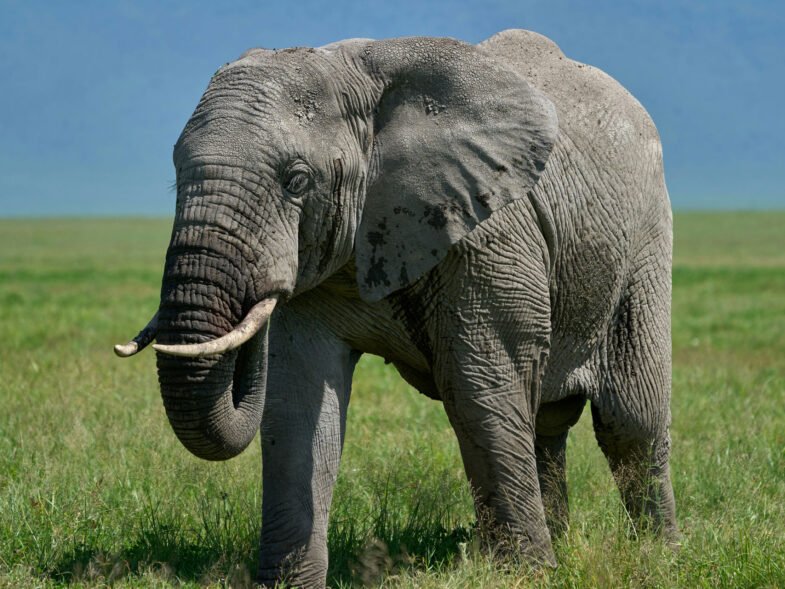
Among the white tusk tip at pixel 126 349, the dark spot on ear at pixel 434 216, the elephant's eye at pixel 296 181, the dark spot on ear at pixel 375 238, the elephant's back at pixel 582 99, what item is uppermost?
the elephant's back at pixel 582 99

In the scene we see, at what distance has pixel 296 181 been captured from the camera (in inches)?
177

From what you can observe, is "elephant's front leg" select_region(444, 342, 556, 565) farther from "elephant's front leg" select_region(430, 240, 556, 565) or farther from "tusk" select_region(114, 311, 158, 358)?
"tusk" select_region(114, 311, 158, 358)

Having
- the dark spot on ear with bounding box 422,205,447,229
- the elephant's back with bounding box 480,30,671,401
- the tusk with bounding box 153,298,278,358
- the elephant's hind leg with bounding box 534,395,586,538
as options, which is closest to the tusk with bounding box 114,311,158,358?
the tusk with bounding box 153,298,278,358

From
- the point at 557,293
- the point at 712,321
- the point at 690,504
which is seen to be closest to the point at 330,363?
the point at 557,293

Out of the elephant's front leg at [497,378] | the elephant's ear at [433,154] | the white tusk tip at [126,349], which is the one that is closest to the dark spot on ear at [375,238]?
the elephant's ear at [433,154]

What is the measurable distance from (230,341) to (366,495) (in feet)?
9.11

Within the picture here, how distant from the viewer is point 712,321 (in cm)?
1917

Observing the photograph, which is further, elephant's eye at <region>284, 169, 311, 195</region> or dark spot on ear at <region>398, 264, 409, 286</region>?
dark spot on ear at <region>398, 264, 409, 286</region>

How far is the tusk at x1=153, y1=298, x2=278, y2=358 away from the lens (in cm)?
409

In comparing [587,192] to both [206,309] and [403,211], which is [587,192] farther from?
[206,309]

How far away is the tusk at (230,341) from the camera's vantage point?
4094 millimetres

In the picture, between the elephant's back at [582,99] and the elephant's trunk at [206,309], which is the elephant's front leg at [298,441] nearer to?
the elephant's trunk at [206,309]

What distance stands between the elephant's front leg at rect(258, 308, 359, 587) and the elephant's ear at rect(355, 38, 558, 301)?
0.55m

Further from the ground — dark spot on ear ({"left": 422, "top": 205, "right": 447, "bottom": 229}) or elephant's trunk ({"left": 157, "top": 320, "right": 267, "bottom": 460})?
dark spot on ear ({"left": 422, "top": 205, "right": 447, "bottom": 229})
